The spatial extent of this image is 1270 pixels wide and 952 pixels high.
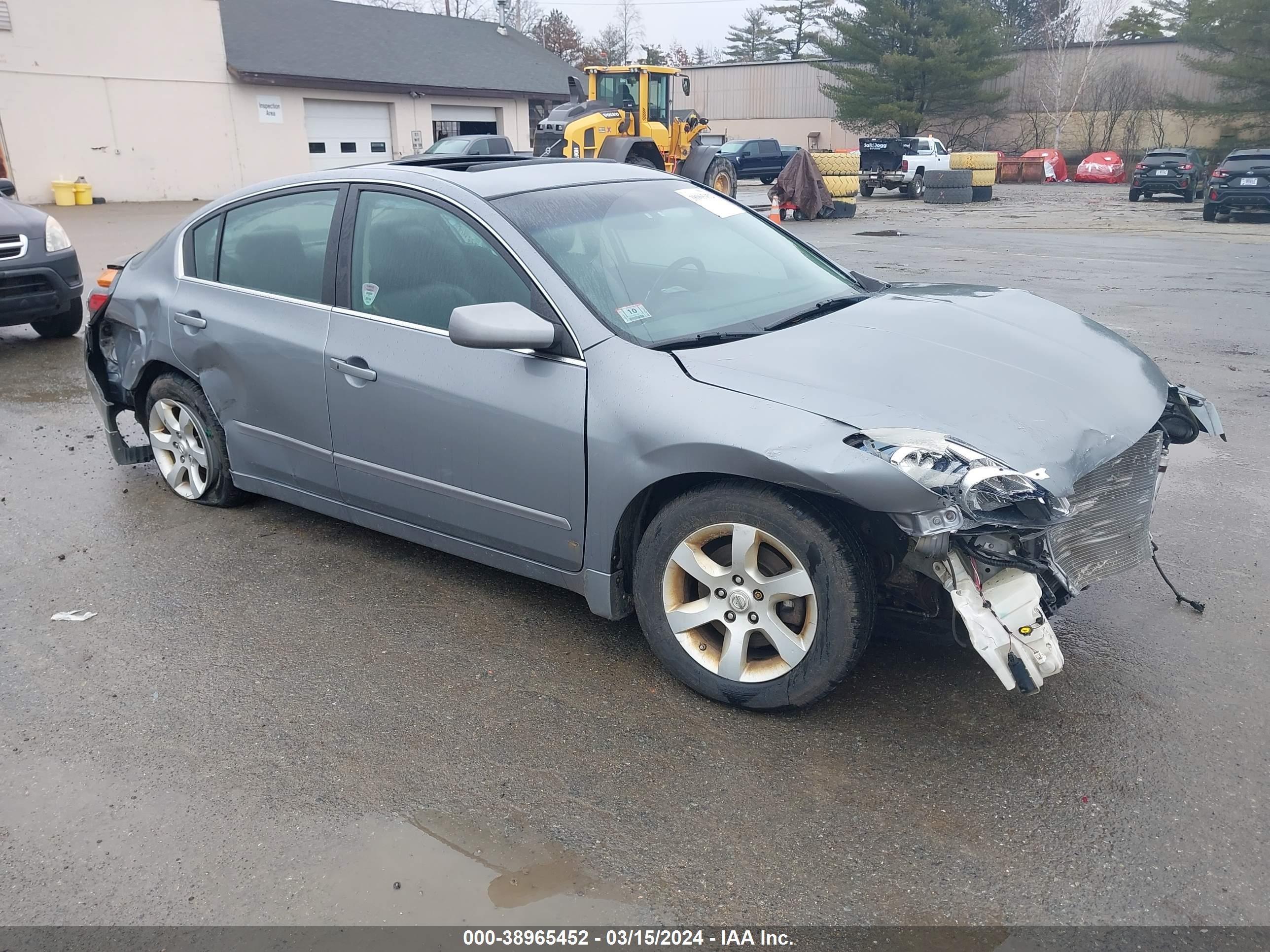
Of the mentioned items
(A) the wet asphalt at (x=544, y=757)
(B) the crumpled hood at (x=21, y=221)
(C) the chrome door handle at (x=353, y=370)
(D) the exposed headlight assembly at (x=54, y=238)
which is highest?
(C) the chrome door handle at (x=353, y=370)

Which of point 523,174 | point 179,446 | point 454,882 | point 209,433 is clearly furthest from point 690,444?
point 179,446

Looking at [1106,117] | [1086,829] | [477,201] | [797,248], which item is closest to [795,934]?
[1086,829]

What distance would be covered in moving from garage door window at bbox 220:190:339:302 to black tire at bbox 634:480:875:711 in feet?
6.39

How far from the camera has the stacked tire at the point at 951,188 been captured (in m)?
28.9

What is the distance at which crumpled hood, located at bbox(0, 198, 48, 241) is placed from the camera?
8406mm

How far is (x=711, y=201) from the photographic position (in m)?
4.53

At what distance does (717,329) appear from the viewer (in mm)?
3586

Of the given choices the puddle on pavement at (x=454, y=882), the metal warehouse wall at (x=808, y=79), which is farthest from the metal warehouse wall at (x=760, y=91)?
the puddle on pavement at (x=454, y=882)

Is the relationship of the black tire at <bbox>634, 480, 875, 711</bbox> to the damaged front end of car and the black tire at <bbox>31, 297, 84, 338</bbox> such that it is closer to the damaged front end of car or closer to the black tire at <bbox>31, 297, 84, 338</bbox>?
the damaged front end of car

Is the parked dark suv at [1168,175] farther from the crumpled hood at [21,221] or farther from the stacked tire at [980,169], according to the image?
the crumpled hood at [21,221]

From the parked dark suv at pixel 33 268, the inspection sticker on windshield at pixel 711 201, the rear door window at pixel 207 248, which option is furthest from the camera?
the parked dark suv at pixel 33 268

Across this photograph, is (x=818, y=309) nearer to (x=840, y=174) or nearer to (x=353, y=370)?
(x=353, y=370)

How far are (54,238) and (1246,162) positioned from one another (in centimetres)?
A: 2343

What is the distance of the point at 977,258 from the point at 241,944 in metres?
14.6
